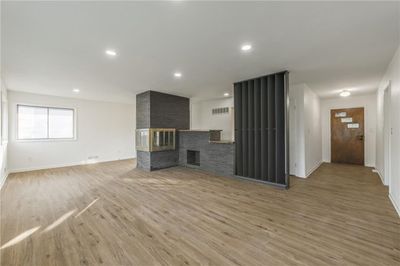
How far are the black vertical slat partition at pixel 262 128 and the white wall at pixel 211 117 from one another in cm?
264

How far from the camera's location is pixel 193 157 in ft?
21.3

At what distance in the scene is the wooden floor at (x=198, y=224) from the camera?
1804mm

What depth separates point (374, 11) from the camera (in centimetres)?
191

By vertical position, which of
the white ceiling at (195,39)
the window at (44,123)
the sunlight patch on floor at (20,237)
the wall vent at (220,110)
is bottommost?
the sunlight patch on floor at (20,237)

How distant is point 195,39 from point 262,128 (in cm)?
269

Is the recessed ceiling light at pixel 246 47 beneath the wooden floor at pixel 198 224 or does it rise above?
above

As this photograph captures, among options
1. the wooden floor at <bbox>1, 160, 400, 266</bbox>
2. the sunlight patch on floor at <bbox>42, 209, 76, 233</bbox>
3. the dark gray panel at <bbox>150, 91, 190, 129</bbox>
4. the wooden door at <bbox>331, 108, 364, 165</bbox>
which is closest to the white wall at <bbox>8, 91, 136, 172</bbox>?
the wooden floor at <bbox>1, 160, 400, 266</bbox>

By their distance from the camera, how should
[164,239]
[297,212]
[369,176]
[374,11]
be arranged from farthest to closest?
[369,176], [297,212], [164,239], [374,11]

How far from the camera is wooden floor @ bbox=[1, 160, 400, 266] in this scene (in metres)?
1.80

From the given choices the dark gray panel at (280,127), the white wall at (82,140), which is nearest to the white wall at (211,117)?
the white wall at (82,140)

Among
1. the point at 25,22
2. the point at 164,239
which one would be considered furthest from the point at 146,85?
the point at 164,239

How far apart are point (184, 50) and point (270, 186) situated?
3.41 metres

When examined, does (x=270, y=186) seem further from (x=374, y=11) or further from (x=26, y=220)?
(x=26, y=220)

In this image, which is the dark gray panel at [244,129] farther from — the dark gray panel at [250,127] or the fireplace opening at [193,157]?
the fireplace opening at [193,157]
